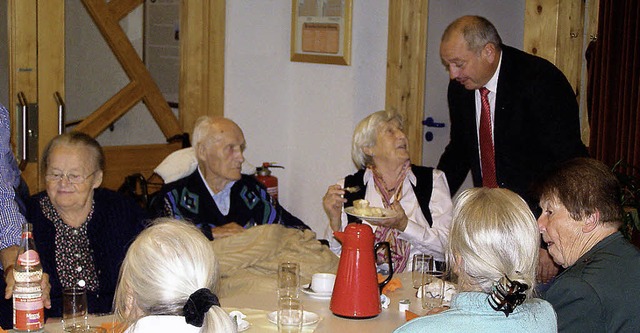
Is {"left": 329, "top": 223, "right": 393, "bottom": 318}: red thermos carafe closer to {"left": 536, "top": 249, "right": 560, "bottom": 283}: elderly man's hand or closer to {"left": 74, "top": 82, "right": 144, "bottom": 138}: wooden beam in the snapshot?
{"left": 536, "top": 249, "right": 560, "bottom": 283}: elderly man's hand

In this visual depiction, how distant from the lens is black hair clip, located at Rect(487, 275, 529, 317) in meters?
1.95

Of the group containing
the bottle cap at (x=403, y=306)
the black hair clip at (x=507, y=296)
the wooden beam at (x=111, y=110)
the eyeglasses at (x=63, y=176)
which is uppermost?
the wooden beam at (x=111, y=110)

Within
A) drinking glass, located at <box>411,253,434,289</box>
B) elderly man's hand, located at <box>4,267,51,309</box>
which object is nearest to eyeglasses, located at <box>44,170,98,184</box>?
elderly man's hand, located at <box>4,267,51,309</box>

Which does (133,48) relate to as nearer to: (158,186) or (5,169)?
(158,186)

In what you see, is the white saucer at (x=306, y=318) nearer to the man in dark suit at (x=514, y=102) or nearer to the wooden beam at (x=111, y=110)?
the man in dark suit at (x=514, y=102)

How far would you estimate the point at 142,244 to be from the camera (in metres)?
1.90

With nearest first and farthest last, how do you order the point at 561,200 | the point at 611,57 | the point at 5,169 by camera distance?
the point at 561,200 → the point at 5,169 → the point at 611,57

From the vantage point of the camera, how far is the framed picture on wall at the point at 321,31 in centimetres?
526

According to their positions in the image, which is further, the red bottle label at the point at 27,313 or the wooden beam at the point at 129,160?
the wooden beam at the point at 129,160

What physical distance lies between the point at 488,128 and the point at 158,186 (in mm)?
2066

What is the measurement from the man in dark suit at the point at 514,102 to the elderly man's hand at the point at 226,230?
1.11 metres

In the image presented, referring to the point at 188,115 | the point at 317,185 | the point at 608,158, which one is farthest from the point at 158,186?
the point at 608,158

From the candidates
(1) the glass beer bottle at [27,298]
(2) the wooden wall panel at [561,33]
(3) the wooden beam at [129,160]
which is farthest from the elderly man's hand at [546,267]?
(3) the wooden beam at [129,160]

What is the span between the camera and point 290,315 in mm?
2523
